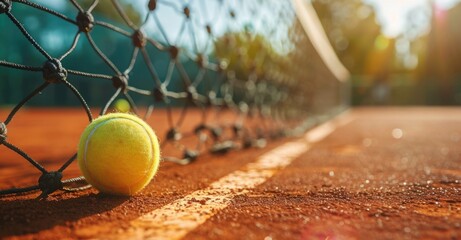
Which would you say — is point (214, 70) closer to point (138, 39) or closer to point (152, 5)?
point (152, 5)

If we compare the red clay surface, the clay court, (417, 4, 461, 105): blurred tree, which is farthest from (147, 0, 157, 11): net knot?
(417, 4, 461, 105): blurred tree

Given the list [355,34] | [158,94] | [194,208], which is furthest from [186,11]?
[355,34]

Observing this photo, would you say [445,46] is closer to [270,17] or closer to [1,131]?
[270,17]

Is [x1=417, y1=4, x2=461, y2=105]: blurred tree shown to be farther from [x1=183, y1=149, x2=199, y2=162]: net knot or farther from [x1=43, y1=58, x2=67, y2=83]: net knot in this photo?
[x1=43, y1=58, x2=67, y2=83]: net knot

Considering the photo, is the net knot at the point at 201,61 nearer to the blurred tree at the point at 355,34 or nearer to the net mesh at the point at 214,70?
the net mesh at the point at 214,70

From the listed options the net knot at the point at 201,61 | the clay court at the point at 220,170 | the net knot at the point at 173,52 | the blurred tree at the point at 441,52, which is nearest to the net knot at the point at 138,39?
the clay court at the point at 220,170
